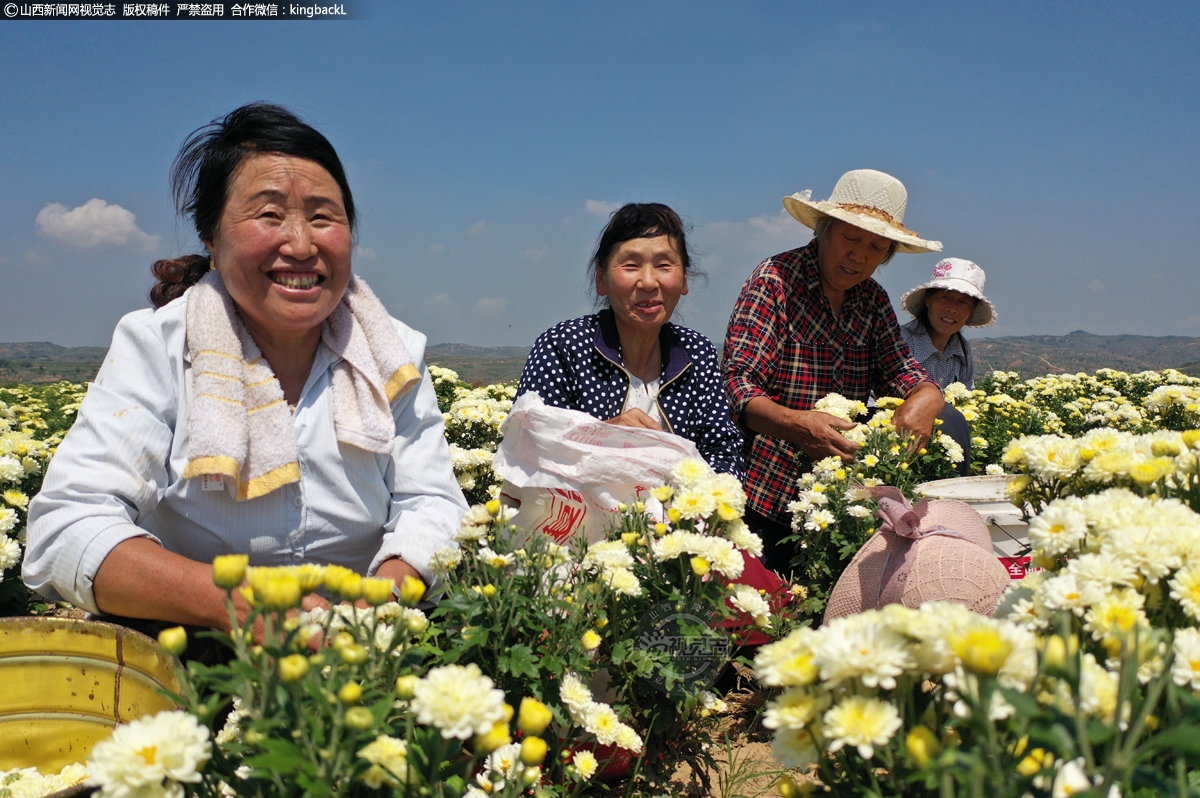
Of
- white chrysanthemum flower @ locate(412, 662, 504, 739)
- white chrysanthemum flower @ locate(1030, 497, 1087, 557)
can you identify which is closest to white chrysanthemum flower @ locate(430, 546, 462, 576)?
white chrysanthemum flower @ locate(412, 662, 504, 739)

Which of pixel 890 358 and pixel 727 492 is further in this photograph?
pixel 890 358

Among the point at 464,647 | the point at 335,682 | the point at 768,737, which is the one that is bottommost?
the point at 768,737

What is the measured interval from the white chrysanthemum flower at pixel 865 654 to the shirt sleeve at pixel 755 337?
9.21 ft

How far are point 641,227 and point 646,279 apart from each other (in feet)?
0.81

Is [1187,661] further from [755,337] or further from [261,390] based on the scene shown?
[755,337]

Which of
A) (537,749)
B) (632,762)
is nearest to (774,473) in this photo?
(632,762)

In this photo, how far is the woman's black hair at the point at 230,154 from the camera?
199 cm

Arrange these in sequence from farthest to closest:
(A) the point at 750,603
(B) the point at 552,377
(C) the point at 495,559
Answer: (B) the point at 552,377 → (A) the point at 750,603 → (C) the point at 495,559

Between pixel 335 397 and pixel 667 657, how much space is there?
121 cm

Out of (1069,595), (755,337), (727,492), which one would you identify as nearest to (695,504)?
(727,492)

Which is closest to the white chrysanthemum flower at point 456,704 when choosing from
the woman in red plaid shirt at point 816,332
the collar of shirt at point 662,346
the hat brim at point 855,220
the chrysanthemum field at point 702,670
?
the chrysanthemum field at point 702,670

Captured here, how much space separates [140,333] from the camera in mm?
1939

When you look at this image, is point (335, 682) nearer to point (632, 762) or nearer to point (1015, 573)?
point (632, 762)

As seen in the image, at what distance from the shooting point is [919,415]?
3.26 meters
